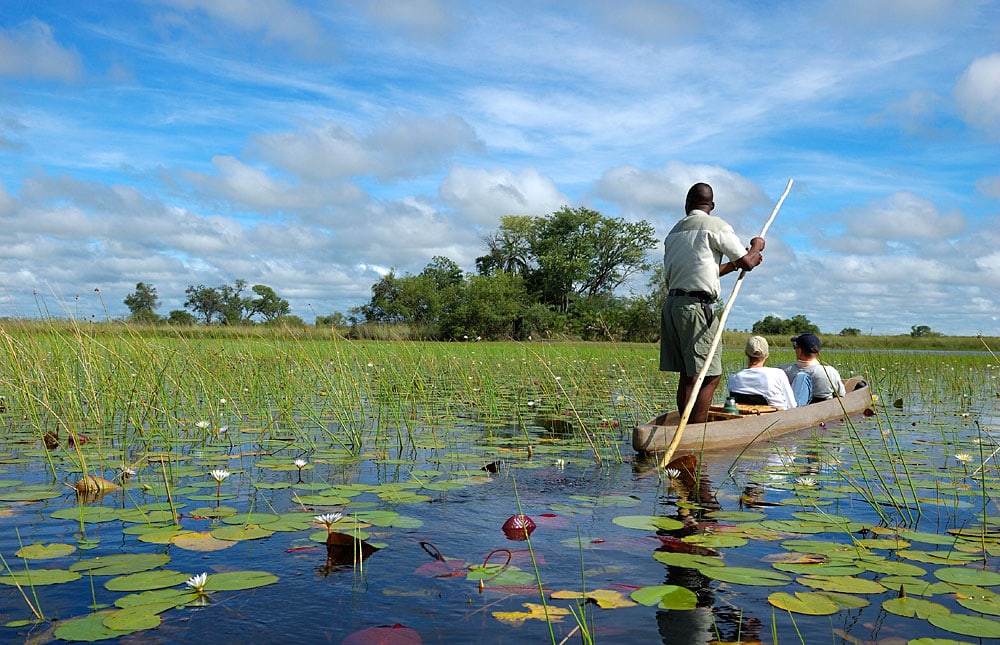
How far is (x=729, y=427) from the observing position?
5988mm

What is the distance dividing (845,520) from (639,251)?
47969 millimetres

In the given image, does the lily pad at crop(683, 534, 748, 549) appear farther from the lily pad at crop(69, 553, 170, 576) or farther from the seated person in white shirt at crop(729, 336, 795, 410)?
the seated person in white shirt at crop(729, 336, 795, 410)

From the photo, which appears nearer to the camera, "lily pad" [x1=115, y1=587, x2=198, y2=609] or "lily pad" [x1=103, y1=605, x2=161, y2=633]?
"lily pad" [x1=103, y1=605, x2=161, y2=633]

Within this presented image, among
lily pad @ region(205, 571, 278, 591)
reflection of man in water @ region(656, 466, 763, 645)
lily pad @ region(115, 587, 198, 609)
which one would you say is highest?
lily pad @ region(205, 571, 278, 591)

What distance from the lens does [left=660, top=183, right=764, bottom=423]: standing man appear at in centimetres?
598

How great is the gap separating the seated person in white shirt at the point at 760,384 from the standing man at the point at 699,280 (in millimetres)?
1059

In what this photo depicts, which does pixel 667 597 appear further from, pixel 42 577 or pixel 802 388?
pixel 802 388

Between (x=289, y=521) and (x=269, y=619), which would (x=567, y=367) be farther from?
(x=269, y=619)

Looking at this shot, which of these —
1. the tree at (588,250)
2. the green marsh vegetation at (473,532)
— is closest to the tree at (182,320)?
the green marsh vegetation at (473,532)

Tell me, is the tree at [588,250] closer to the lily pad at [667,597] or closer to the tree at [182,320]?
the tree at [182,320]

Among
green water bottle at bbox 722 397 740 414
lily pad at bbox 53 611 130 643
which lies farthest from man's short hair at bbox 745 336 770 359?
lily pad at bbox 53 611 130 643

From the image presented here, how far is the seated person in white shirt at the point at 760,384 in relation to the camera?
7.02 m

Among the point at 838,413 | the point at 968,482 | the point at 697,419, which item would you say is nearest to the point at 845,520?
the point at 968,482

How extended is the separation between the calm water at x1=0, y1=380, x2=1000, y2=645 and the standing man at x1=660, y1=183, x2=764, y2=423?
79cm
